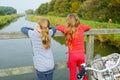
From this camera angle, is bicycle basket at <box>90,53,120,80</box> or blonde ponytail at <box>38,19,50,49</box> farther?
blonde ponytail at <box>38,19,50,49</box>

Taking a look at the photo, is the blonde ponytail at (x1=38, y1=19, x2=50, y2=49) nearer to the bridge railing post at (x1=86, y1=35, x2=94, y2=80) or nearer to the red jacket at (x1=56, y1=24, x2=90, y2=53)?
the red jacket at (x1=56, y1=24, x2=90, y2=53)

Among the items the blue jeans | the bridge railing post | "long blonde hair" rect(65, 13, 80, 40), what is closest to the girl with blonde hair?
the blue jeans

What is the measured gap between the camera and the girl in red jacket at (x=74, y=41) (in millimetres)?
3705

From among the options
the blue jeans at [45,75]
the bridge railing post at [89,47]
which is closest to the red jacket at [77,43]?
the bridge railing post at [89,47]

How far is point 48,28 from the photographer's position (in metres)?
3.64

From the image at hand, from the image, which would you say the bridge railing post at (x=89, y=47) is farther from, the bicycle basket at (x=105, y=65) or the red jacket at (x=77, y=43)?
the bicycle basket at (x=105, y=65)

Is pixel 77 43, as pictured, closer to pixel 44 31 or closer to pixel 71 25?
pixel 71 25

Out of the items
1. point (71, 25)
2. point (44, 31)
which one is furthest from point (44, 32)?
point (71, 25)

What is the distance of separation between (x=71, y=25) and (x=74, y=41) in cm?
24

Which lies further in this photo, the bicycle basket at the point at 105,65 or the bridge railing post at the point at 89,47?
the bridge railing post at the point at 89,47

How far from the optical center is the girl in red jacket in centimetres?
370

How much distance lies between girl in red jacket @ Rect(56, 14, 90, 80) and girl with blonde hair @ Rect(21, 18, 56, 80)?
0.31 meters

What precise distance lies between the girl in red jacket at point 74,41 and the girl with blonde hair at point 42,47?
311 millimetres

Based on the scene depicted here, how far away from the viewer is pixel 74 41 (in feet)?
12.4
